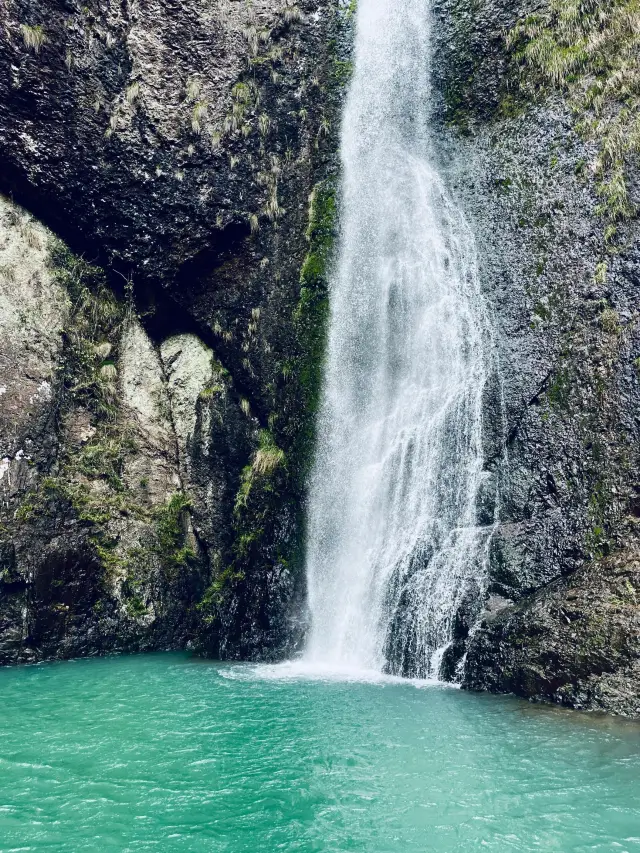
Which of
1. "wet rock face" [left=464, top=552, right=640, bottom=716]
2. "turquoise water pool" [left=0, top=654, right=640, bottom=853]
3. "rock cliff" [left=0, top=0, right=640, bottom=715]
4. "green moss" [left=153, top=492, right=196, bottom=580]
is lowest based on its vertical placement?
"turquoise water pool" [left=0, top=654, right=640, bottom=853]

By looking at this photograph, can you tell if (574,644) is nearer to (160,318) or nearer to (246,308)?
(246,308)

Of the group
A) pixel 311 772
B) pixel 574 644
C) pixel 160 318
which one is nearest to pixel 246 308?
pixel 160 318

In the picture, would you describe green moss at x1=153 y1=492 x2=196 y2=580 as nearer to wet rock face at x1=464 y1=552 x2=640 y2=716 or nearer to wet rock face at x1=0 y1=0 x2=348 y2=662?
wet rock face at x1=0 y1=0 x2=348 y2=662

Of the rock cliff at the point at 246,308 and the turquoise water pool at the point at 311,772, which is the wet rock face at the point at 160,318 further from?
the turquoise water pool at the point at 311,772

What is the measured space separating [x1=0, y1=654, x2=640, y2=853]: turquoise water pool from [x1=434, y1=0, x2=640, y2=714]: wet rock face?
1.01 m

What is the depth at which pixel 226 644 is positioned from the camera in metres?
13.7

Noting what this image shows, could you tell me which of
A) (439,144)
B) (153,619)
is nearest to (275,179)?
(439,144)

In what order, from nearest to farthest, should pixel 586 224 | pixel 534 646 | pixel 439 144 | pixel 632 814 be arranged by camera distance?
1. pixel 632 814
2. pixel 534 646
3. pixel 586 224
4. pixel 439 144

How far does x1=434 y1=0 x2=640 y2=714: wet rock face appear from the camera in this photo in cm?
1013

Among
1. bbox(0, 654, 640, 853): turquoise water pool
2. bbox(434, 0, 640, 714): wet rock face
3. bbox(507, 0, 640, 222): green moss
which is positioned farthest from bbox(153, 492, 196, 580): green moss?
bbox(507, 0, 640, 222): green moss

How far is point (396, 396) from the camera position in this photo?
14305 millimetres

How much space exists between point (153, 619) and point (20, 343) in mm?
6730

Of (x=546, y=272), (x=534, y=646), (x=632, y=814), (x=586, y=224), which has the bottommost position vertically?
(x=632, y=814)

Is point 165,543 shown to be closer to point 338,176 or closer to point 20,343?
point 20,343
